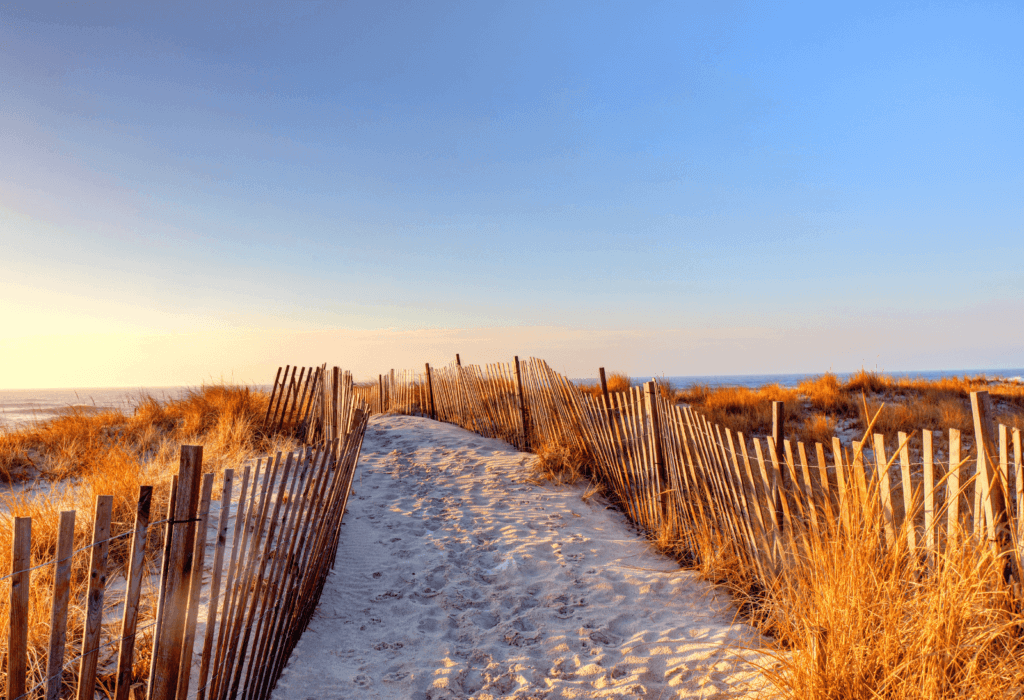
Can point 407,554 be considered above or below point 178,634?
below

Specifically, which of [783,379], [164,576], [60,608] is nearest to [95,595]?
[60,608]

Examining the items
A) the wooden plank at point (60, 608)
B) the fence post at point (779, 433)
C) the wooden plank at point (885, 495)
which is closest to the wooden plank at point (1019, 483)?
the wooden plank at point (885, 495)

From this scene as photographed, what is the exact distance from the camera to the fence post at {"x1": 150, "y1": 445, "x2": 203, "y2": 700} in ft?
6.56

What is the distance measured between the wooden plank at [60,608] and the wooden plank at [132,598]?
0.20 meters

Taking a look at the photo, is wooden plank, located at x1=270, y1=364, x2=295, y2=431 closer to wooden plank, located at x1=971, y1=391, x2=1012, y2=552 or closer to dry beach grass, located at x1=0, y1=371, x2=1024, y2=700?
dry beach grass, located at x1=0, y1=371, x2=1024, y2=700

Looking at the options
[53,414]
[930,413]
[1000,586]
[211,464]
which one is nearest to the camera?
[1000,586]

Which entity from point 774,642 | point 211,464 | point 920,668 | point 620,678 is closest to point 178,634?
point 620,678

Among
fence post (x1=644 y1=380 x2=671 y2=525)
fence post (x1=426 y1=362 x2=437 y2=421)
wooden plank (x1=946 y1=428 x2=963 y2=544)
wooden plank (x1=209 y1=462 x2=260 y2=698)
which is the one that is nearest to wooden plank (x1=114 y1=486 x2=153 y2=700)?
wooden plank (x1=209 y1=462 x2=260 y2=698)

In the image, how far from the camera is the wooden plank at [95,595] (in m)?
1.72

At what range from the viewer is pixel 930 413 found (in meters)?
10.2

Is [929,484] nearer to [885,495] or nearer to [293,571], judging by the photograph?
[885,495]

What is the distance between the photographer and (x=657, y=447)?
5.28 metres

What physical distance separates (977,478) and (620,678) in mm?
2230

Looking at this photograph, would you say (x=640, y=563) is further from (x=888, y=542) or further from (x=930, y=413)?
(x=930, y=413)
